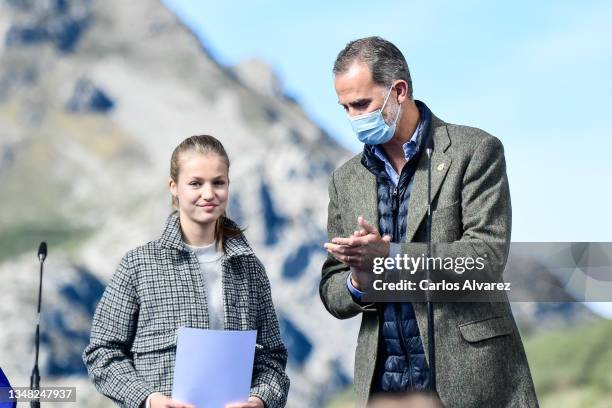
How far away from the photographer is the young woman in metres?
5.05

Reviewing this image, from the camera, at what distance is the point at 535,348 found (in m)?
100

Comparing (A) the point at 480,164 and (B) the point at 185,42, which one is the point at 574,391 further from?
(B) the point at 185,42

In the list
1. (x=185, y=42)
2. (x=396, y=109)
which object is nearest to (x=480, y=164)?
(x=396, y=109)

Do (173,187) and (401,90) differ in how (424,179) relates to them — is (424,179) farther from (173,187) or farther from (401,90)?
(173,187)

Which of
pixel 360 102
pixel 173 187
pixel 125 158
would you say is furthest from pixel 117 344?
pixel 125 158

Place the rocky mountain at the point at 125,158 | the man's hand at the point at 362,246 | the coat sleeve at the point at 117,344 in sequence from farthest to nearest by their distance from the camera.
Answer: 1. the rocky mountain at the point at 125,158
2. the coat sleeve at the point at 117,344
3. the man's hand at the point at 362,246

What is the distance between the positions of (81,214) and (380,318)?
15747 centimetres

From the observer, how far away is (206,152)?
516cm

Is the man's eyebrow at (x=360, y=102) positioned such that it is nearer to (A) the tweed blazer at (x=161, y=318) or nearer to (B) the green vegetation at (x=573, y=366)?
(A) the tweed blazer at (x=161, y=318)

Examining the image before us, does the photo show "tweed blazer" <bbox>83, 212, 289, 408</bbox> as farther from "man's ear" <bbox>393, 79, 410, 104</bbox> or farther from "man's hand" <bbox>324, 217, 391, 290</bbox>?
"man's ear" <bbox>393, 79, 410, 104</bbox>

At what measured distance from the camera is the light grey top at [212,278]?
17.0 ft

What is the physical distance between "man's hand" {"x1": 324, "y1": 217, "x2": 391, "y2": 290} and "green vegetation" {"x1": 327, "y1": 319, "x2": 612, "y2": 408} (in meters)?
70.2

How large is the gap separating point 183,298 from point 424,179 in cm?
126

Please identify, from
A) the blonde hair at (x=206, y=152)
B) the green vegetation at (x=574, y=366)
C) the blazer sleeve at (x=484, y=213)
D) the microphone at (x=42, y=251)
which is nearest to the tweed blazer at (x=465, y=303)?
the blazer sleeve at (x=484, y=213)
